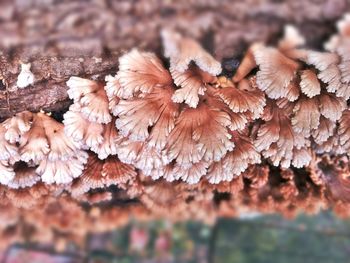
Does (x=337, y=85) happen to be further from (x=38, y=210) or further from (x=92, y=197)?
(x=38, y=210)

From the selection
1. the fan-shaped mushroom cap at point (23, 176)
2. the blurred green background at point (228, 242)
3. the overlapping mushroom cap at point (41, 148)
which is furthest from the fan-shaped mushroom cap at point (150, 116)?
the blurred green background at point (228, 242)

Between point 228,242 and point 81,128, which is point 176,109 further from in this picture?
point 228,242

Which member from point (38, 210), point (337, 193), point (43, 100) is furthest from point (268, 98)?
point (38, 210)

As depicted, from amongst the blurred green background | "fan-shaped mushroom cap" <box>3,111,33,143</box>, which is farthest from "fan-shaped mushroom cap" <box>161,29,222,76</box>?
the blurred green background

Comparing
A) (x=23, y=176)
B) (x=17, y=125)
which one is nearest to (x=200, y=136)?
(x=17, y=125)

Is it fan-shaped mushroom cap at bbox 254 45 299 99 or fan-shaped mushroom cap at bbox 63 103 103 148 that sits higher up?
fan-shaped mushroom cap at bbox 254 45 299 99

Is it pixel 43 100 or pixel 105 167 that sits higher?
pixel 43 100

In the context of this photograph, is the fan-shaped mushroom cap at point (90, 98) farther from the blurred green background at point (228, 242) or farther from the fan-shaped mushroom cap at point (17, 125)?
the blurred green background at point (228, 242)

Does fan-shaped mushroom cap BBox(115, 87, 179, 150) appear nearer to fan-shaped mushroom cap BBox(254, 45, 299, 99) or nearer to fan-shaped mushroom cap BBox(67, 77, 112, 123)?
fan-shaped mushroom cap BBox(67, 77, 112, 123)
